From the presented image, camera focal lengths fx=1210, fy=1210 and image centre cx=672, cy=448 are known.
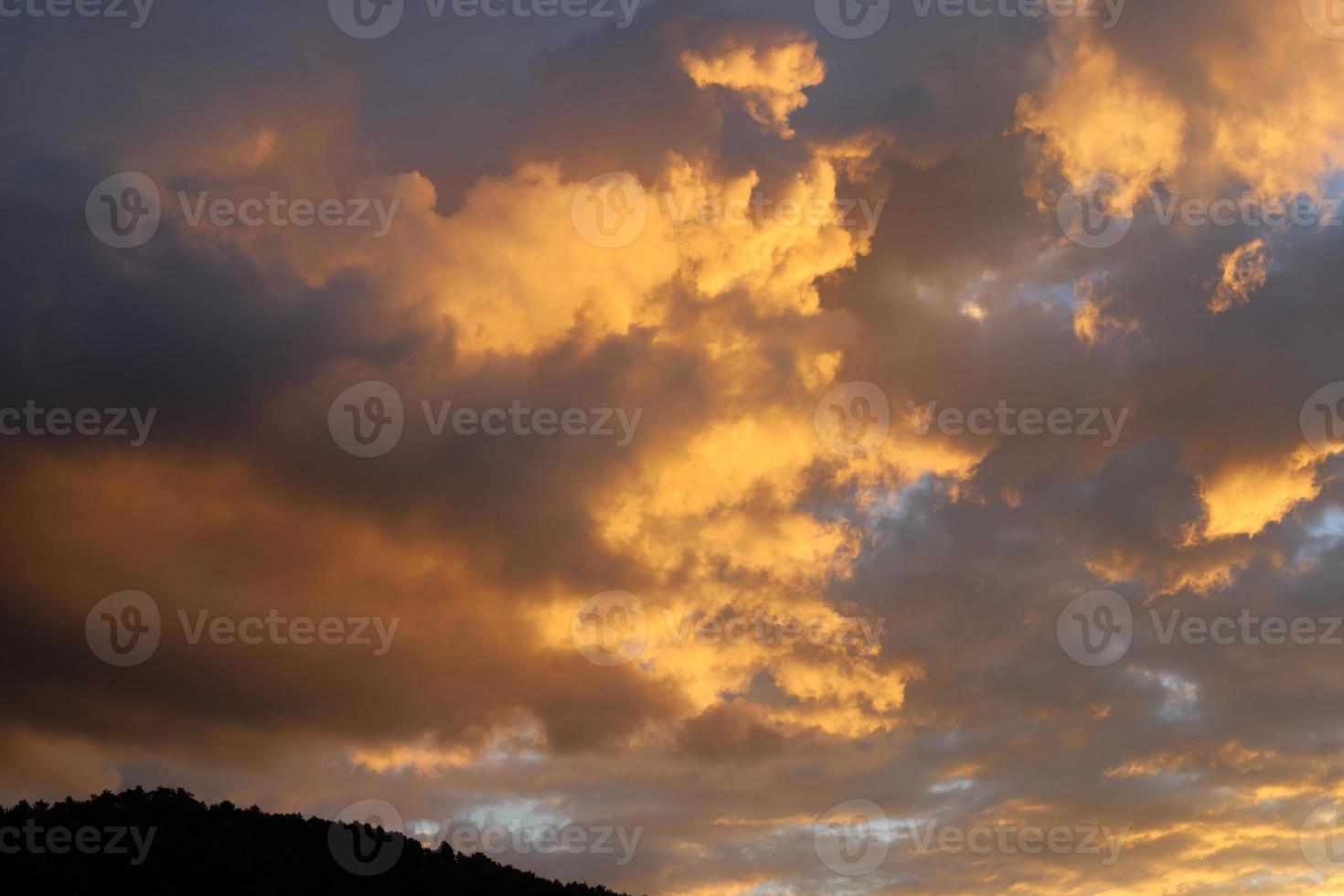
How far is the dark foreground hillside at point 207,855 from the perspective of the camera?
167ft

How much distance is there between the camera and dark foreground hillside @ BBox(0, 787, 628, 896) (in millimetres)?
50969

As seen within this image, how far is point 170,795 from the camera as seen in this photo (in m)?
59.3

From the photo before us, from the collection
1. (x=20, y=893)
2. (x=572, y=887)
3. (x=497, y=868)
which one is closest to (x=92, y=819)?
(x=20, y=893)

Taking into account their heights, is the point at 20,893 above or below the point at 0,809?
below

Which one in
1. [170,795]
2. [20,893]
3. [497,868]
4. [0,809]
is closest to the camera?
[20,893]

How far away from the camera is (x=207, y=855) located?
5512 centimetres

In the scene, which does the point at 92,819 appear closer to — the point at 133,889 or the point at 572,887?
the point at 133,889

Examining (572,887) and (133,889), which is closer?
(133,889)

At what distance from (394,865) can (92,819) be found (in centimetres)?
1465

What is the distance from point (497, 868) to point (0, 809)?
24866 mm

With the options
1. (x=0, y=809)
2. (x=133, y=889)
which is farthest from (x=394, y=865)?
(x=0, y=809)

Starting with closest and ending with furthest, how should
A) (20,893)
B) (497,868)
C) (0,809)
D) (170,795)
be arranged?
(20,893) → (0,809) → (170,795) → (497,868)

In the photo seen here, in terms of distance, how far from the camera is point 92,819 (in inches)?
2205

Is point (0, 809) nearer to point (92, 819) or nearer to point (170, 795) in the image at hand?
point (92, 819)
